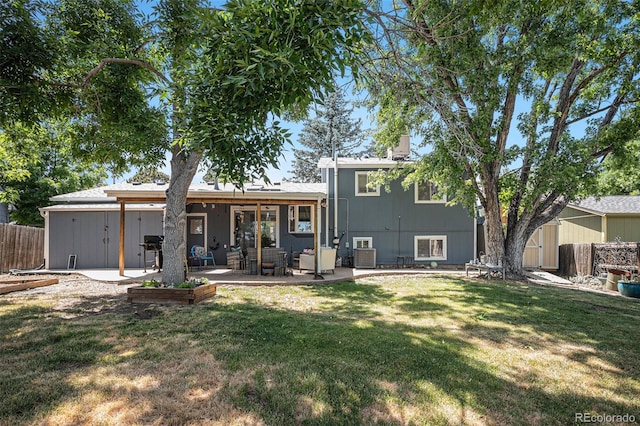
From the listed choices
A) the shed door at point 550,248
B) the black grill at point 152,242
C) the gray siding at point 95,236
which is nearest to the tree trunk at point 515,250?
the shed door at point 550,248

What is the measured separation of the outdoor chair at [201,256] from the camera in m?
11.6

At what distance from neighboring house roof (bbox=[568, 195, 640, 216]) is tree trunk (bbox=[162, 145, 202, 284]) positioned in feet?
50.4

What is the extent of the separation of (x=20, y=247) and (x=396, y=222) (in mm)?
13080

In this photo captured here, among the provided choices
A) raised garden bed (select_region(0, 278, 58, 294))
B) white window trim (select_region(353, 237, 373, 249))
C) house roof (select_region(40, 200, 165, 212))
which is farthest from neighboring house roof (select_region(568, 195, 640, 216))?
raised garden bed (select_region(0, 278, 58, 294))

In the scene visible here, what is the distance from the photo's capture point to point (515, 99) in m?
10.2

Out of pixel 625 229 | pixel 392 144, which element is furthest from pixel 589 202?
pixel 392 144

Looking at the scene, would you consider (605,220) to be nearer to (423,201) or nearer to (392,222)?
(423,201)

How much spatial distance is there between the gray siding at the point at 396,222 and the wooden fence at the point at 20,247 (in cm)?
1058

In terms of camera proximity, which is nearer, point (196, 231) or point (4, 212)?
point (196, 231)

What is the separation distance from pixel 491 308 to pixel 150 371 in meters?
5.83

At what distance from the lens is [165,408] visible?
271 centimetres

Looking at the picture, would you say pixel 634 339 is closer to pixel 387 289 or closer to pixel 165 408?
pixel 387 289

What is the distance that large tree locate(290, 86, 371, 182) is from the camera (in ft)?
103

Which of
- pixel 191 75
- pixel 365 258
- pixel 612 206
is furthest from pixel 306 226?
pixel 612 206
